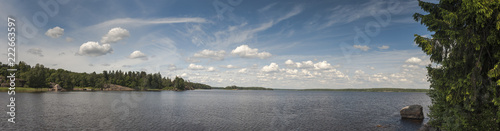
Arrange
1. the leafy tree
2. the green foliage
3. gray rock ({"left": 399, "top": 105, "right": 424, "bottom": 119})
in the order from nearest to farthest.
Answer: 1. the green foliage
2. gray rock ({"left": 399, "top": 105, "right": 424, "bottom": 119})
3. the leafy tree

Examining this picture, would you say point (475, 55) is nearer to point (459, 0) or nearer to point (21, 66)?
point (459, 0)

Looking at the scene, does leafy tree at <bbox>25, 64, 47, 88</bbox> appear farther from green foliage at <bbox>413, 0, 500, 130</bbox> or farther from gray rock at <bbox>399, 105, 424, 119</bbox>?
green foliage at <bbox>413, 0, 500, 130</bbox>

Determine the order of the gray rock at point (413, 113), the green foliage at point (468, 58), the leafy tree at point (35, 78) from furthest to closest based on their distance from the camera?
the leafy tree at point (35, 78) < the gray rock at point (413, 113) < the green foliage at point (468, 58)

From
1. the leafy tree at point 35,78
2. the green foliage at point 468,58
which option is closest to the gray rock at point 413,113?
the green foliage at point 468,58

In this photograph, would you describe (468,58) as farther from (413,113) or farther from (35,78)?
(35,78)

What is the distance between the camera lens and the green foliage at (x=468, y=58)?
621 inches

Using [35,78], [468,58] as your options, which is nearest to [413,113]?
[468,58]

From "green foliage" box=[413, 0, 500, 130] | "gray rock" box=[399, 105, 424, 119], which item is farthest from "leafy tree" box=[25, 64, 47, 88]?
"green foliage" box=[413, 0, 500, 130]

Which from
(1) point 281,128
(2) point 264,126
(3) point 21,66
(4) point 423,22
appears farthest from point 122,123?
(3) point 21,66

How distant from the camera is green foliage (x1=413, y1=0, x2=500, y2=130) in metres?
15.8

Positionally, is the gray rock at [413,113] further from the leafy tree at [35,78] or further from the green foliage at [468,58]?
the leafy tree at [35,78]

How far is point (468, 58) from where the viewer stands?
58.0 feet

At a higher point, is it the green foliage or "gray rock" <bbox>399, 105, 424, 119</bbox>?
the green foliage

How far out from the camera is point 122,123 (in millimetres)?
37656
